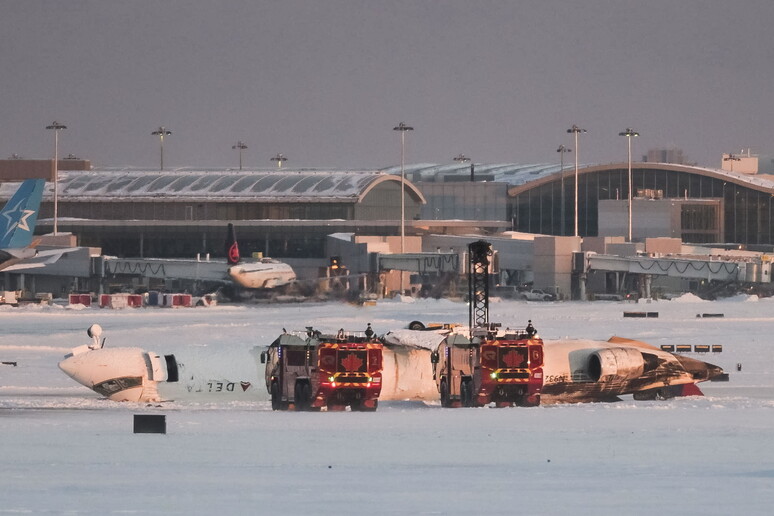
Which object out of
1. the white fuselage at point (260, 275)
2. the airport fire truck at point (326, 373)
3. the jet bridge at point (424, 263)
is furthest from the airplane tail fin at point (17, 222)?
the airport fire truck at point (326, 373)

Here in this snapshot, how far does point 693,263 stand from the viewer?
441ft

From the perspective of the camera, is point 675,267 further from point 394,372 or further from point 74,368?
point 74,368

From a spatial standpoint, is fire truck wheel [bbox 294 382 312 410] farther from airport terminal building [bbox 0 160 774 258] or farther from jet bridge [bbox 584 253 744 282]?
airport terminal building [bbox 0 160 774 258]

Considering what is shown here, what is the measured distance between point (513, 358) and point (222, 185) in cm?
14167

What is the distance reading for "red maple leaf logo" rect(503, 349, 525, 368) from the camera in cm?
4909

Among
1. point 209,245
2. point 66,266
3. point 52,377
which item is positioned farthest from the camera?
point 209,245

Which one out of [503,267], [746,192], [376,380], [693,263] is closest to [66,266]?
[503,267]

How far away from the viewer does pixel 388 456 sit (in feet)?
118

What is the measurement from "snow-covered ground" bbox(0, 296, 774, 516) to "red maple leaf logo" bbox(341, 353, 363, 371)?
1.75 metres

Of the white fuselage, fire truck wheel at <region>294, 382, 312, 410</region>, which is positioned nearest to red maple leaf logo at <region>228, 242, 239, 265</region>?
the white fuselage

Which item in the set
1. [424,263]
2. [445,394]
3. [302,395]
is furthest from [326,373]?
[424,263]

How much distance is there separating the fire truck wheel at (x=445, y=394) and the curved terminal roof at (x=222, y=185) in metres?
132

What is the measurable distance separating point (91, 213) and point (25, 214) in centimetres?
6951

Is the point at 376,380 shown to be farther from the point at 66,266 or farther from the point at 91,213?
the point at 91,213
